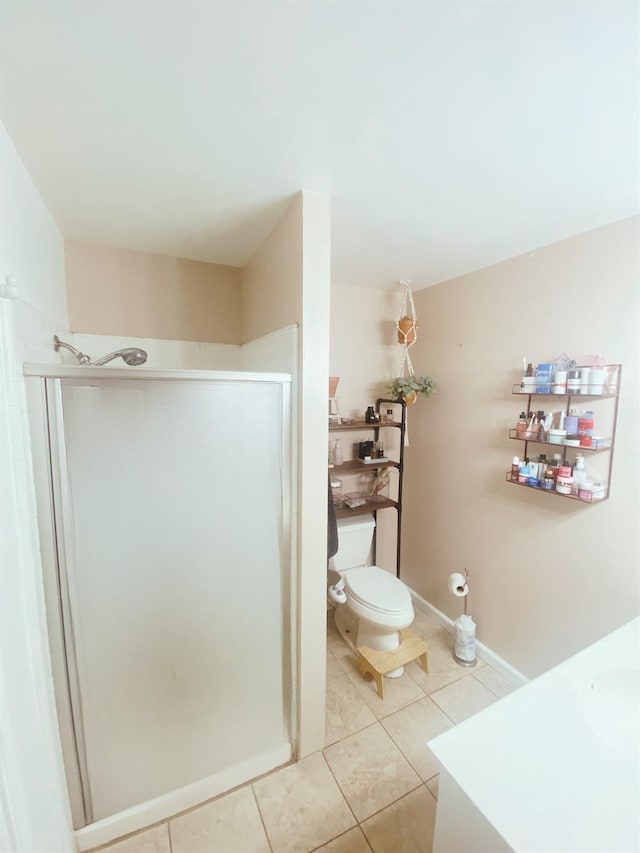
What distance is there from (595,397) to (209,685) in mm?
2002

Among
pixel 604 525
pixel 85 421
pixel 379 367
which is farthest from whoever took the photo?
pixel 379 367

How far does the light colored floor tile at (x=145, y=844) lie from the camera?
1.15 metres

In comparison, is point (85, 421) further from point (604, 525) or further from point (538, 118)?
point (604, 525)

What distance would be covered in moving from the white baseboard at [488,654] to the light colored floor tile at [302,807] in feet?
3.62

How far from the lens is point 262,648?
53.5 inches

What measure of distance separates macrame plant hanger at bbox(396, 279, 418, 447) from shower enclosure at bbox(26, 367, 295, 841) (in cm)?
118

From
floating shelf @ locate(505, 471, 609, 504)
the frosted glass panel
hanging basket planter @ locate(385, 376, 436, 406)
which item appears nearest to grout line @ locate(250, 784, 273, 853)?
the frosted glass panel

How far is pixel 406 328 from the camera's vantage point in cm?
212

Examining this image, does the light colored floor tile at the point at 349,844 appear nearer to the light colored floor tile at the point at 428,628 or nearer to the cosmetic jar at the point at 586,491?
the light colored floor tile at the point at 428,628

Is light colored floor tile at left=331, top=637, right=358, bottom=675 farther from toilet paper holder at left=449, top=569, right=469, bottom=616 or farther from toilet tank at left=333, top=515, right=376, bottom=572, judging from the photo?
toilet paper holder at left=449, top=569, right=469, bottom=616

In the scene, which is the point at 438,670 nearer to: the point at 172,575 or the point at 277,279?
the point at 172,575

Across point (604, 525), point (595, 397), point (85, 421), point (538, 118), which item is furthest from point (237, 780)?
point (538, 118)

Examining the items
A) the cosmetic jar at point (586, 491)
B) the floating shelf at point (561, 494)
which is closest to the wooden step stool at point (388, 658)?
the floating shelf at point (561, 494)

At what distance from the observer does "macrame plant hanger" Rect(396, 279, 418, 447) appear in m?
2.12
